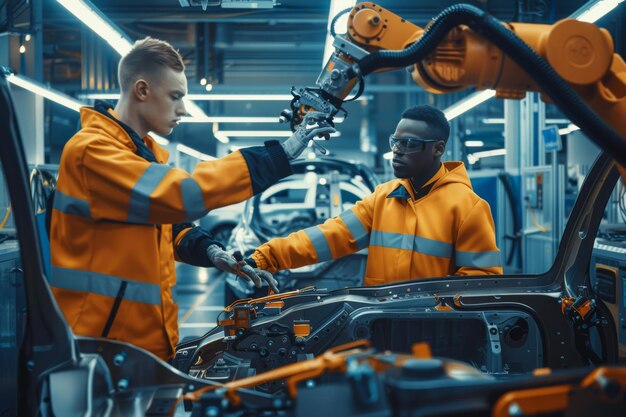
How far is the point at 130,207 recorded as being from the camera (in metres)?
1.95

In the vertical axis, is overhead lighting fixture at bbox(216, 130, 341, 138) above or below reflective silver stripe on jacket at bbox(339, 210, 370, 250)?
above

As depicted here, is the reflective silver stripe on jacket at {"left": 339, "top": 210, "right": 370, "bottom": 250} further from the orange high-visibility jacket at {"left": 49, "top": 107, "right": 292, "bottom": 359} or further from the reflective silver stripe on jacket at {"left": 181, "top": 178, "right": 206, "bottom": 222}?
the reflective silver stripe on jacket at {"left": 181, "top": 178, "right": 206, "bottom": 222}

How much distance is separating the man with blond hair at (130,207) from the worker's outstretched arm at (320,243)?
98 cm

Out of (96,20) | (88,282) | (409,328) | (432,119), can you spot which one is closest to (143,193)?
(88,282)

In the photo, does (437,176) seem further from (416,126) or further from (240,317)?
(240,317)

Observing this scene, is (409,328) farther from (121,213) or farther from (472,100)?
(472,100)

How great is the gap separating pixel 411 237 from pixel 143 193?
1567 millimetres

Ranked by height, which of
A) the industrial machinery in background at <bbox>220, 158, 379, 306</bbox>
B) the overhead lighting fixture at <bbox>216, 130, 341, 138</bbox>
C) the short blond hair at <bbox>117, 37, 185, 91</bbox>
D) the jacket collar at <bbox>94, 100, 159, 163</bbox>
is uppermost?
the overhead lighting fixture at <bbox>216, 130, 341, 138</bbox>

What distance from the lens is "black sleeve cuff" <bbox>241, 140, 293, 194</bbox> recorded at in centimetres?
206

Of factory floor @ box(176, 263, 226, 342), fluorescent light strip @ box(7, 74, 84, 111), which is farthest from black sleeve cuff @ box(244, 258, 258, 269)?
fluorescent light strip @ box(7, 74, 84, 111)

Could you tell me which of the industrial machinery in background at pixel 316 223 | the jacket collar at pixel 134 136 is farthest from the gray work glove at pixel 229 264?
the industrial machinery in background at pixel 316 223

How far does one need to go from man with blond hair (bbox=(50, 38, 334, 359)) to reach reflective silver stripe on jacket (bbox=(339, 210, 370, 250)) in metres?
1.24

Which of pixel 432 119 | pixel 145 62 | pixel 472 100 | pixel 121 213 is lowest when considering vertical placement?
pixel 121 213

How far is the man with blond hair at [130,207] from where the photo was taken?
195 cm
